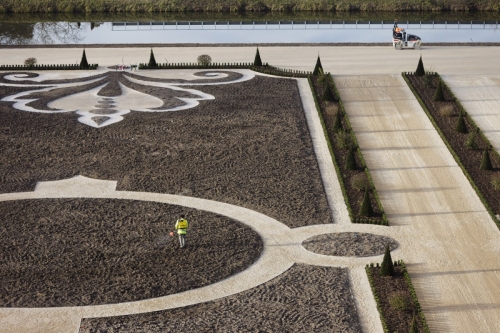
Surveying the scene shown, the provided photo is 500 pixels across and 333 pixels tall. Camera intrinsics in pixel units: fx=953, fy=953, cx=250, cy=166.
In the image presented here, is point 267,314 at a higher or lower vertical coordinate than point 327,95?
lower

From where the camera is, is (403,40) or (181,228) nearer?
(181,228)

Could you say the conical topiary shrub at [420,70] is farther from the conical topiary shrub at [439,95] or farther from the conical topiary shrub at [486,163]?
the conical topiary shrub at [486,163]

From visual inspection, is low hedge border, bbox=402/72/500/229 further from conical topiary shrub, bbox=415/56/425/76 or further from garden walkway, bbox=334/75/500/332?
conical topiary shrub, bbox=415/56/425/76

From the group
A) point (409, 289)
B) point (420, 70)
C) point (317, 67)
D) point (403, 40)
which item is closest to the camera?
point (409, 289)

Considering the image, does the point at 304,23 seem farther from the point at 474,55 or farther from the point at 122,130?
the point at 122,130

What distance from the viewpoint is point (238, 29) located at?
281 feet

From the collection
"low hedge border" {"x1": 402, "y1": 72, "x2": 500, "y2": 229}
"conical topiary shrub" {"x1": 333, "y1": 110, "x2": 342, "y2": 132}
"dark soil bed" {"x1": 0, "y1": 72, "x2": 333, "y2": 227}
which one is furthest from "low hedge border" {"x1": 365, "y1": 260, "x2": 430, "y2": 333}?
"conical topiary shrub" {"x1": 333, "y1": 110, "x2": 342, "y2": 132}

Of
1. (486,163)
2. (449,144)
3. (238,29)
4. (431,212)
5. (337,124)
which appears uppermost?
(238,29)

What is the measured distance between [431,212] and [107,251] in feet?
47.7

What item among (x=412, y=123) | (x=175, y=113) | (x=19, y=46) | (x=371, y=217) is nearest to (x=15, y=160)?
(x=175, y=113)

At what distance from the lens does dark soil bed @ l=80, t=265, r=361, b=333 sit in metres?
32.8

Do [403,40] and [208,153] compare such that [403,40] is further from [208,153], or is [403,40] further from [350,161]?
[208,153]

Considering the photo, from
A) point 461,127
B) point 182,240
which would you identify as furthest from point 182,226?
point 461,127

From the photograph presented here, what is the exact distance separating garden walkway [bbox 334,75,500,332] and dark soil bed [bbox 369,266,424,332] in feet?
1.75
